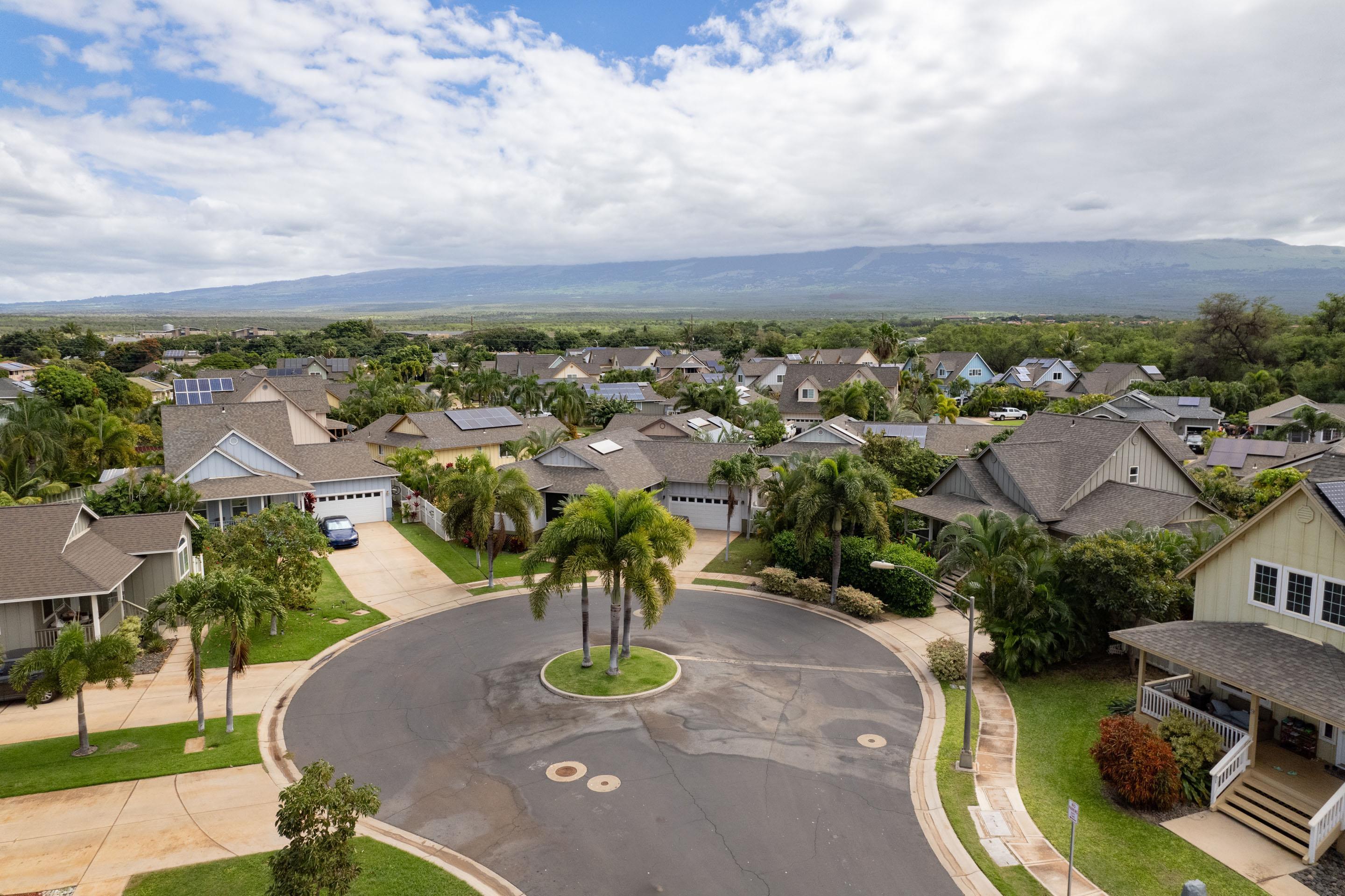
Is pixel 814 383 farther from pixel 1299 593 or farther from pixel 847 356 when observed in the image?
pixel 1299 593

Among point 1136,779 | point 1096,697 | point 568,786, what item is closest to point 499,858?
point 568,786

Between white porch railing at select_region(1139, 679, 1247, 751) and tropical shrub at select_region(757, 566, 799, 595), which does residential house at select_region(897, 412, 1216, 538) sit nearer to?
tropical shrub at select_region(757, 566, 799, 595)

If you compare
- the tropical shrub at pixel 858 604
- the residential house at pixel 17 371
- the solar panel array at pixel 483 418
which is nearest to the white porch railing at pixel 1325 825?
the tropical shrub at pixel 858 604

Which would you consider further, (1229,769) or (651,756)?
(651,756)

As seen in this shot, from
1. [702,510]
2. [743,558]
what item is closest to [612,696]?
[743,558]

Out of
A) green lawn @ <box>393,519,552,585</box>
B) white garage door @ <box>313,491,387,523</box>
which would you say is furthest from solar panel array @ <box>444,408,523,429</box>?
green lawn @ <box>393,519,552,585</box>

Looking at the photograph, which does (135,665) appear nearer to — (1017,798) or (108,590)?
(108,590)
